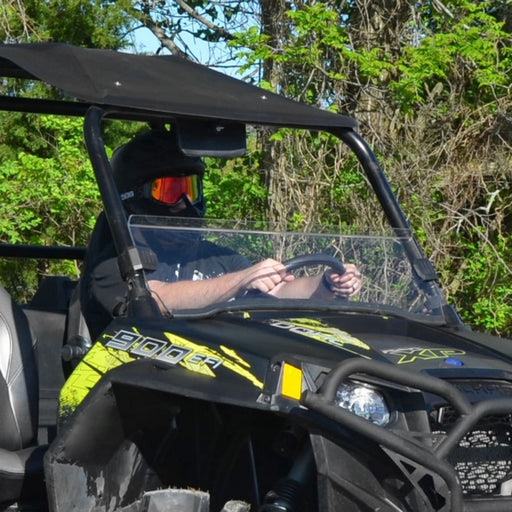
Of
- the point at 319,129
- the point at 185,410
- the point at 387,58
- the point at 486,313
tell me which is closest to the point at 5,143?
the point at 387,58

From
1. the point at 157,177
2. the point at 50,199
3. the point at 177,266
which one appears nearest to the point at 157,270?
the point at 177,266

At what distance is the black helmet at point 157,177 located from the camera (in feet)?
12.6

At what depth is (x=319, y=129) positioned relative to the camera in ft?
13.9

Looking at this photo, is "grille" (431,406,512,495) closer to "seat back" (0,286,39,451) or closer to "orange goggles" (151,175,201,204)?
"orange goggles" (151,175,201,204)

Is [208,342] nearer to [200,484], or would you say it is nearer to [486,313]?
[200,484]

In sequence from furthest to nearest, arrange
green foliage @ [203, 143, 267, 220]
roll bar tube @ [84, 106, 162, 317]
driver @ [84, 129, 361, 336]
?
green foliage @ [203, 143, 267, 220], driver @ [84, 129, 361, 336], roll bar tube @ [84, 106, 162, 317]

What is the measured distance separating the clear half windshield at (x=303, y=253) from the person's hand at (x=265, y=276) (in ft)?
0.16

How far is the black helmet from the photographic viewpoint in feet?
12.6

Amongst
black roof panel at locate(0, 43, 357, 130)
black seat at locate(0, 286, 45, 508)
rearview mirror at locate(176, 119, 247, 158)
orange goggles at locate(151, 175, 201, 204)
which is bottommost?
black seat at locate(0, 286, 45, 508)

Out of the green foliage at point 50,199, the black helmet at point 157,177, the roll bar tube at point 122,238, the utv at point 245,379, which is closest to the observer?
the utv at point 245,379

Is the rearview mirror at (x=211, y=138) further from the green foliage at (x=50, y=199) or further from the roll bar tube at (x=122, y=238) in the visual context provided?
the green foliage at (x=50, y=199)

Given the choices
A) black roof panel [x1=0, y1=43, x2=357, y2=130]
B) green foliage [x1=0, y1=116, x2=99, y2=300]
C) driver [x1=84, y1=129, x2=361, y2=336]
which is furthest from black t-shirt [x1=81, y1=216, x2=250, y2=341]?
green foliage [x1=0, y1=116, x2=99, y2=300]

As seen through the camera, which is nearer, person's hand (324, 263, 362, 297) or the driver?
the driver

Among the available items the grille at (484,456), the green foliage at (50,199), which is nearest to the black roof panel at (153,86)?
the grille at (484,456)
